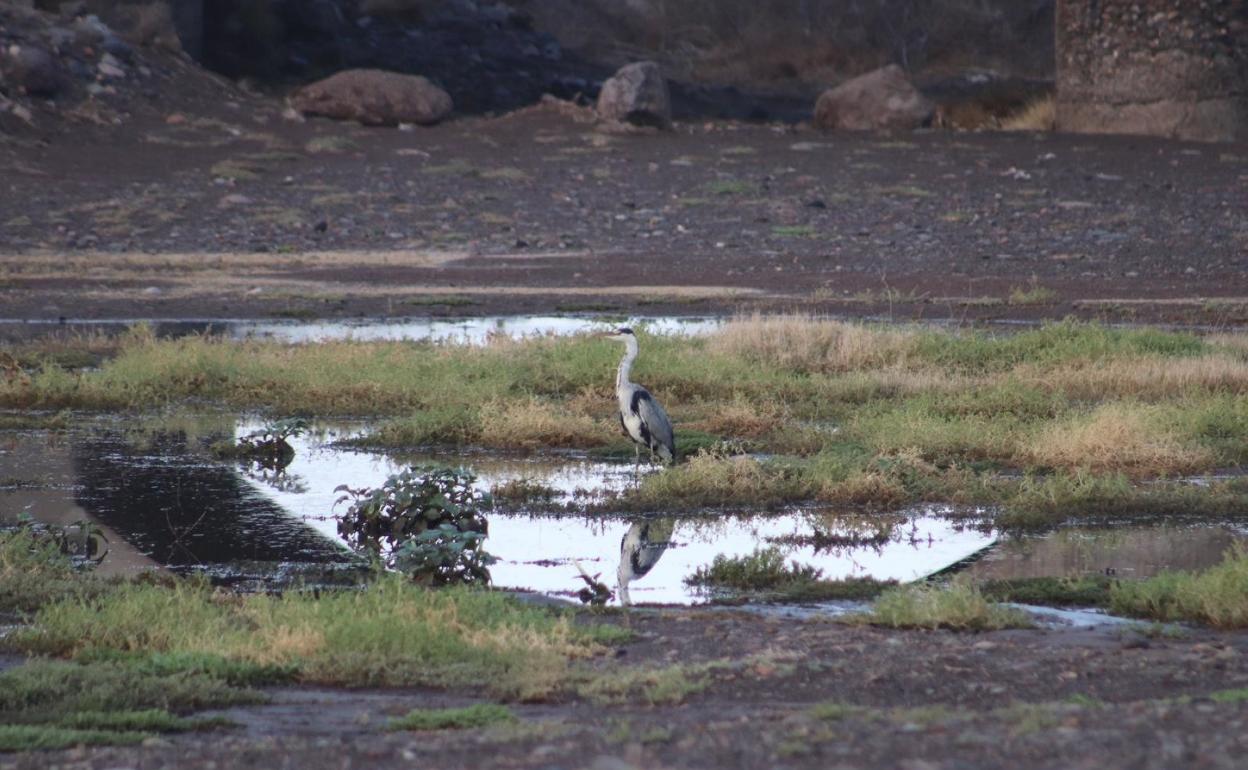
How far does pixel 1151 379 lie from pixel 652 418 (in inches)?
209

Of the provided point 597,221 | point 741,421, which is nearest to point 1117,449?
point 741,421

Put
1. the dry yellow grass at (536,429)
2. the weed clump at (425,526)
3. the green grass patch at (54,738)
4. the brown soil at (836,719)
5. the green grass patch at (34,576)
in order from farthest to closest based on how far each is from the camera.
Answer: the dry yellow grass at (536,429) → the weed clump at (425,526) → the green grass patch at (34,576) → the green grass patch at (54,738) → the brown soil at (836,719)

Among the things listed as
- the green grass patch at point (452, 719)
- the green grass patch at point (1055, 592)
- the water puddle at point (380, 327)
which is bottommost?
the green grass patch at point (1055, 592)

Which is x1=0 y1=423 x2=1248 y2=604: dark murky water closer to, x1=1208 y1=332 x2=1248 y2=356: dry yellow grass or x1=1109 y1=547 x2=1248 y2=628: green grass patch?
x1=1109 y1=547 x2=1248 y2=628: green grass patch

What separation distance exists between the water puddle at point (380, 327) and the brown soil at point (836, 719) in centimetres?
1078

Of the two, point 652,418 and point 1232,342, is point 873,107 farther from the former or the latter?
point 652,418

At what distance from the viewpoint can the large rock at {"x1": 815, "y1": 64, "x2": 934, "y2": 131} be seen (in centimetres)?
3388

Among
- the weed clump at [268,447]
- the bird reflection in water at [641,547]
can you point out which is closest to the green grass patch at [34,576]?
the bird reflection in water at [641,547]

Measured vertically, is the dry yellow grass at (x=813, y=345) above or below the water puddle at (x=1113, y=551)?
above

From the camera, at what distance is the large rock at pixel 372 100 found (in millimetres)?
32688

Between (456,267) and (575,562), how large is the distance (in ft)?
49.3

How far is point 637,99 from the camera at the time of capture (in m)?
33.1

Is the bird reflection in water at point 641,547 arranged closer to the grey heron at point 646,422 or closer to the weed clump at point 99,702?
the grey heron at point 646,422

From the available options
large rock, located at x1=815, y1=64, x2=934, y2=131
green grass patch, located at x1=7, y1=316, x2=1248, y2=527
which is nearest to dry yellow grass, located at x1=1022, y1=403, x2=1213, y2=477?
green grass patch, located at x1=7, y1=316, x2=1248, y2=527
